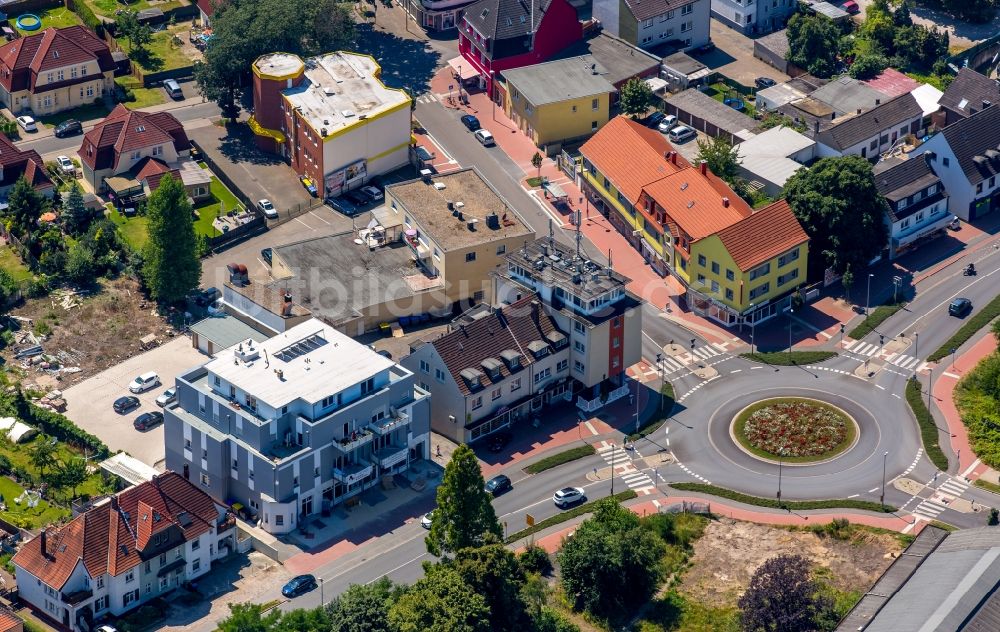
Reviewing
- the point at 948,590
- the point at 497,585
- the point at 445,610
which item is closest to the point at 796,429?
the point at 948,590

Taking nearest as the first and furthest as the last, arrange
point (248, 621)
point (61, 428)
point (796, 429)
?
point (248, 621), point (796, 429), point (61, 428)

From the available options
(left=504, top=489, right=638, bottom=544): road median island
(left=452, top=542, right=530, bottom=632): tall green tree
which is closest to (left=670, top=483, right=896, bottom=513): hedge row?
(left=504, top=489, right=638, bottom=544): road median island

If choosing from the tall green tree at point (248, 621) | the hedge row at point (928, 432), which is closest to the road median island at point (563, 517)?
the tall green tree at point (248, 621)

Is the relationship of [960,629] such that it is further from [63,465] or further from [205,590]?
[63,465]

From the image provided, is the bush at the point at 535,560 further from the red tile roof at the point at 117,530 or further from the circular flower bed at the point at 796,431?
the red tile roof at the point at 117,530

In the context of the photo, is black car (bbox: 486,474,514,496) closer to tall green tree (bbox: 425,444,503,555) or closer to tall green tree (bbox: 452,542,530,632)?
tall green tree (bbox: 425,444,503,555)

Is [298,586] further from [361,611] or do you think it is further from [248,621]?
[361,611]
